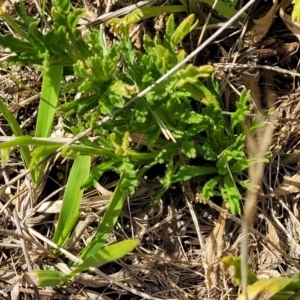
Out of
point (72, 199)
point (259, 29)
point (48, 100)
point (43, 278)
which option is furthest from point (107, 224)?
point (259, 29)

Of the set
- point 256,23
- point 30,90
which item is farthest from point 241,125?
point 30,90

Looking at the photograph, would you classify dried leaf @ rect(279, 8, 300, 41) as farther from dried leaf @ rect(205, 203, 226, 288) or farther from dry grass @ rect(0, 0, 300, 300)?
dried leaf @ rect(205, 203, 226, 288)

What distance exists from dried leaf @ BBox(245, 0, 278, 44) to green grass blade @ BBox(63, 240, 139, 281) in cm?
88

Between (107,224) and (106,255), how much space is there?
0.18m

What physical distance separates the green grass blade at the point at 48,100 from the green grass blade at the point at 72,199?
0.17 meters

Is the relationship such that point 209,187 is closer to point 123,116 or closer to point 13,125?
point 123,116

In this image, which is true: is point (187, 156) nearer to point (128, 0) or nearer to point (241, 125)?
point (241, 125)

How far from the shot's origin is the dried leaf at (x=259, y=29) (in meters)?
2.06

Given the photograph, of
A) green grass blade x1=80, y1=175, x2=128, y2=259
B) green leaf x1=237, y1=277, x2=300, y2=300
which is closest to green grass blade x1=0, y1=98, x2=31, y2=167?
green grass blade x1=80, y1=175, x2=128, y2=259

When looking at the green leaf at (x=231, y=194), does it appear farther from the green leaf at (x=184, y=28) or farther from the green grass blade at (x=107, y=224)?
the green leaf at (x=184, y=28)

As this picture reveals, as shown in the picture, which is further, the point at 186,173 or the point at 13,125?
the point at 13,125

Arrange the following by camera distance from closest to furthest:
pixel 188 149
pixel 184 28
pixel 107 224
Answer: pixel 184 28 < pixel 188 149 < pixel 107 224

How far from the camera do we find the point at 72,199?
2027 mm

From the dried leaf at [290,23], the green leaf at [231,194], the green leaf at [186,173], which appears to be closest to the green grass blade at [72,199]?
the green leaf at [186,173]
